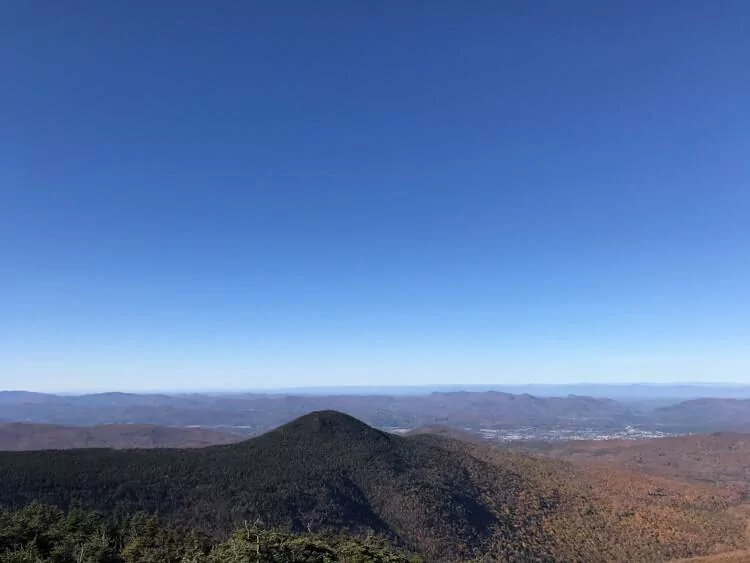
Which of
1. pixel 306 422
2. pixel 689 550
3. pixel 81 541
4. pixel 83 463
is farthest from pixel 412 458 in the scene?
pixel 81 541

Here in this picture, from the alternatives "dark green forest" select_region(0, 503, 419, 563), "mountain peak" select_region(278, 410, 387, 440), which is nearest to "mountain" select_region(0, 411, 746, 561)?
"mountain peak" select_region(278, 410, 387, 440)

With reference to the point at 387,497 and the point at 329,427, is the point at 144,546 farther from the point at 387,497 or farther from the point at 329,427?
the point at 329,427

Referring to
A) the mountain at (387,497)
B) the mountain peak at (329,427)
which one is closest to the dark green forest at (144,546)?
the mountain at (387,497)

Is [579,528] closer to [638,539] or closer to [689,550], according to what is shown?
[638,539]

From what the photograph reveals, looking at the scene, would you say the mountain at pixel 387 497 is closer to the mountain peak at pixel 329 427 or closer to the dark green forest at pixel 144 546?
the mountain peak at pixel 329 427

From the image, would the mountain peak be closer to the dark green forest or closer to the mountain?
the mountain

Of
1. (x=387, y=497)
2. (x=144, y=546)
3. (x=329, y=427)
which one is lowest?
(x=387, y=497)

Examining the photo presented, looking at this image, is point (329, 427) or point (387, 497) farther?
point (329, 427)

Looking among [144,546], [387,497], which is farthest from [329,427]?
[144,546]
